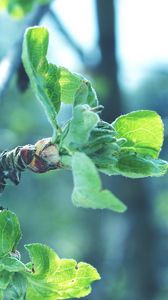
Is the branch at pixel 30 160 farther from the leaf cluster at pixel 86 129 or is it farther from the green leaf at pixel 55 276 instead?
the green leaf at pixel 55 276

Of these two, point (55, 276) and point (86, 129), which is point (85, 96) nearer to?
point (86, 129)

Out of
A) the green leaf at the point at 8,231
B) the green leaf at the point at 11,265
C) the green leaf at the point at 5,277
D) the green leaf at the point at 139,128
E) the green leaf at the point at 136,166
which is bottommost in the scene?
the green leaf at the point at 5,277

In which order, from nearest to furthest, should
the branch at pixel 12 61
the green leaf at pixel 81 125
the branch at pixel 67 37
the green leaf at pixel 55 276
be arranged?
the green leaf at pixel 81 125 → the green leaf at pixel 55 276 → the branch at pixel 12 61 → the branch at pixel 67 37

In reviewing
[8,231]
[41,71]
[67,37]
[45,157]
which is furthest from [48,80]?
[67,37]

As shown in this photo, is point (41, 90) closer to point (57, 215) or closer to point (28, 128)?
point (28, 128)

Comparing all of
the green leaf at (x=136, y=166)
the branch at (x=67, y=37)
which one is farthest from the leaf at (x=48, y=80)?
the branch at (x=67, y=37)
